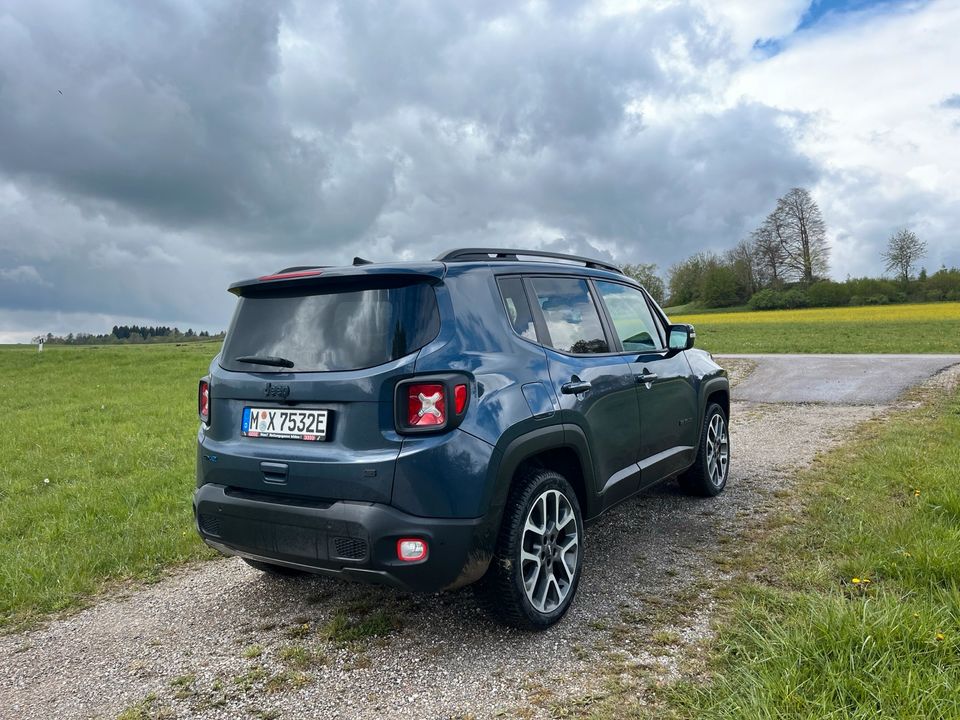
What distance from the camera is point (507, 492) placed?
123 inches

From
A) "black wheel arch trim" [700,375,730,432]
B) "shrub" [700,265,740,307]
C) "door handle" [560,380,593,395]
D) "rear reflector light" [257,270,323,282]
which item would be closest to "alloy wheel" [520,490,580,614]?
"door handle" [560,380,593,395]

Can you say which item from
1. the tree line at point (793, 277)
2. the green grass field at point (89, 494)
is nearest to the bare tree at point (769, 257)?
the tree line at point (793, 277)

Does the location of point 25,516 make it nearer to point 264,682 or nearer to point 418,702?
point 264,682

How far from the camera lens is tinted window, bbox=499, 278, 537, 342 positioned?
3453 mm

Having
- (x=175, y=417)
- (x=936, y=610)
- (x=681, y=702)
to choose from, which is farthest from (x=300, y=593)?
(x=175, y=417)

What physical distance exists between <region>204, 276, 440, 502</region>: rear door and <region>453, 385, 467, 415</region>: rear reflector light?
0.22 meters

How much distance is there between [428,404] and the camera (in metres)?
2.91

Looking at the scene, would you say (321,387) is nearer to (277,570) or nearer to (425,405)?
(425,405)

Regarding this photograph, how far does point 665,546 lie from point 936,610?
169 centimetres

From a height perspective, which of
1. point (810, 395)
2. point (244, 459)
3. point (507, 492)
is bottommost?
point (810, 395)

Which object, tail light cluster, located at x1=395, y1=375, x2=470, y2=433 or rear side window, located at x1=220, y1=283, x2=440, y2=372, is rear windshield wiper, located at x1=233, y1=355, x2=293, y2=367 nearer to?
rear side window, located at x1=220, y1=283, x2=440, y2=372

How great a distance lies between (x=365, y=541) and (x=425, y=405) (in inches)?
24.3

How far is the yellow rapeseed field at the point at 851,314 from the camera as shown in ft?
133

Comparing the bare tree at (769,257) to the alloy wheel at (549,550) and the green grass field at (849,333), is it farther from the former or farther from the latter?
the alloy wheel at (549,550)
